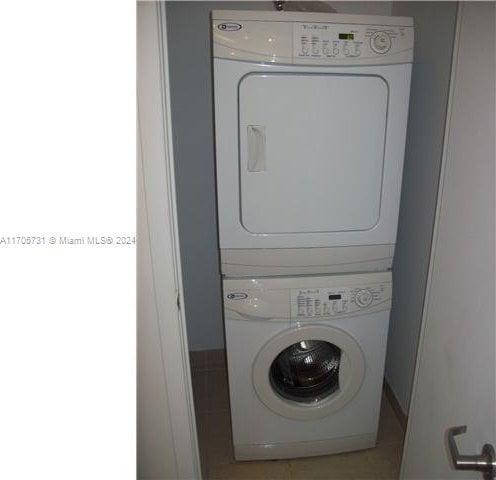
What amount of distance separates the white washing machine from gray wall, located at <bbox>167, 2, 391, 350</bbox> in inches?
27.6

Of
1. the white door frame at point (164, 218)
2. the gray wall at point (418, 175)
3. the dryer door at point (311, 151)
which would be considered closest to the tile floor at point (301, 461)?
the gray wall at point (418, 175)

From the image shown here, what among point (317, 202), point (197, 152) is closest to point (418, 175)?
point (317, 202)

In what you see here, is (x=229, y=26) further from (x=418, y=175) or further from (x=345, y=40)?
(x=418, y=175)

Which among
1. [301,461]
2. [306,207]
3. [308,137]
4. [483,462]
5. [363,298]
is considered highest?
[308,137]

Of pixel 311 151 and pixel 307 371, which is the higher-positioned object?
pixel 311 151

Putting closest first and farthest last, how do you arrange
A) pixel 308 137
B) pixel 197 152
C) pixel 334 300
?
pixel 308 137, pixel 334 300, pixel 197 152

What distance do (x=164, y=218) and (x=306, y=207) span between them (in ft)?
2.08

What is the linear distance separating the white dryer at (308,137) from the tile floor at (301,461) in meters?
0.91

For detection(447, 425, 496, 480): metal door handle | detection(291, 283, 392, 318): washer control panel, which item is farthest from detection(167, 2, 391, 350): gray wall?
detection(447, 425, 496, 480): metal door handle

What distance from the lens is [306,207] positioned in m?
1.31

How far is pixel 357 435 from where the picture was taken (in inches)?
63.6

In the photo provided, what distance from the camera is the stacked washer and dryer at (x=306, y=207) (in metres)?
1.16

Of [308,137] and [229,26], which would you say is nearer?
[229,26]
